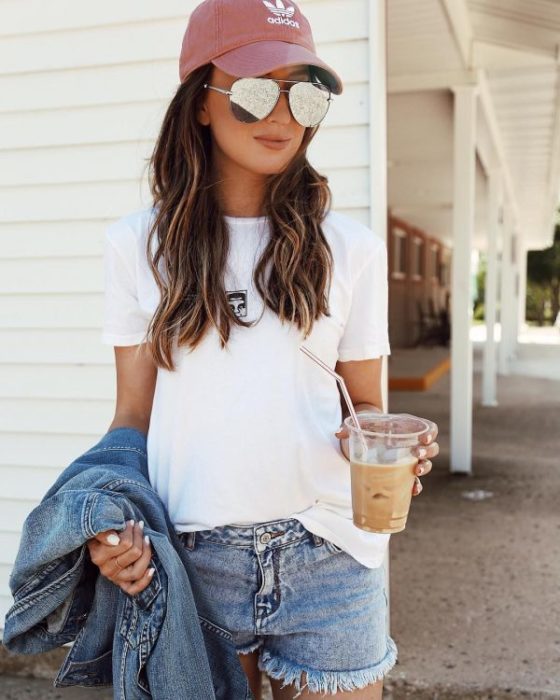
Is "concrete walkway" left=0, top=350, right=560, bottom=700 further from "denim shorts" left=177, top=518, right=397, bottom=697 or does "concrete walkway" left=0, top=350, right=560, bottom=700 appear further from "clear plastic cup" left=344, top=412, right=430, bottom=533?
"clear plastic cup" left=344, top=412, right=430, bottom=533

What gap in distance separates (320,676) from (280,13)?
1280 mm

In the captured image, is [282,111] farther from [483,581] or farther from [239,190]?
[483,581]

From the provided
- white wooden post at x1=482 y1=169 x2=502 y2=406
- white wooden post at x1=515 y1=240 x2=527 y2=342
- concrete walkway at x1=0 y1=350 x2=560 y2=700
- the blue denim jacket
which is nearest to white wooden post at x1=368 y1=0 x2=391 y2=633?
concrete walkway at x1=0 y1=350 x2=560 y2=700

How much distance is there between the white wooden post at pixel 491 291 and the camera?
27.5 feet

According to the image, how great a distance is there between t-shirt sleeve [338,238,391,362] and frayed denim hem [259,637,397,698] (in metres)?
0.61

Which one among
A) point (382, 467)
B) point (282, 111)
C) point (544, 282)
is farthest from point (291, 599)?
point (544, 282)

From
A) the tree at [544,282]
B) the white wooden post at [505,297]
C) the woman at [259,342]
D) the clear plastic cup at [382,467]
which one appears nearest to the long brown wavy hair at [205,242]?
the woman at [259,342]

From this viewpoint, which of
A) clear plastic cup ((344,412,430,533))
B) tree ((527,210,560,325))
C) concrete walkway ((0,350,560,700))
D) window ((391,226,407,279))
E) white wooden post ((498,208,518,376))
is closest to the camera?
clear plastic cup ((344,412,430,533))

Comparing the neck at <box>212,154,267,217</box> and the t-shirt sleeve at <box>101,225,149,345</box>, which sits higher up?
the neck at <box>212,154,267,217</box>

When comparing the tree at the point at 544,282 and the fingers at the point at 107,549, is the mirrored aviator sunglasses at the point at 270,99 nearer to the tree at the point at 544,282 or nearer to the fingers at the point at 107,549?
the fingers at the point at 107,549

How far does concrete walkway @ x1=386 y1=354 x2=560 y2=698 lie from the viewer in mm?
2803

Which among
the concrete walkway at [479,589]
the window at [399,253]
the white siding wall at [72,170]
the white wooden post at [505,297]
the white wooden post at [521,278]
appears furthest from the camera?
the white wooden post at [521,278]

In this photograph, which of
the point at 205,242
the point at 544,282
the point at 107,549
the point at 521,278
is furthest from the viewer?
the point at 544,282

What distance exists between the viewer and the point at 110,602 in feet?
4.39
